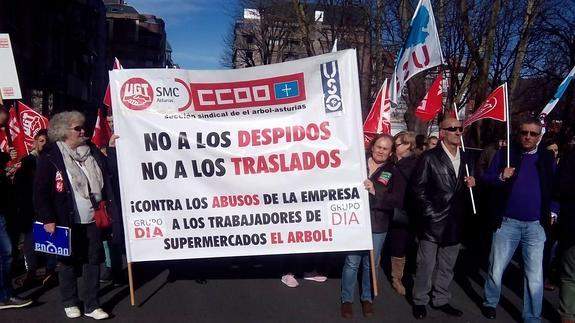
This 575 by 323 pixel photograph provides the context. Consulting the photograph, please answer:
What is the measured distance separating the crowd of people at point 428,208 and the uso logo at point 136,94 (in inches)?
17.7

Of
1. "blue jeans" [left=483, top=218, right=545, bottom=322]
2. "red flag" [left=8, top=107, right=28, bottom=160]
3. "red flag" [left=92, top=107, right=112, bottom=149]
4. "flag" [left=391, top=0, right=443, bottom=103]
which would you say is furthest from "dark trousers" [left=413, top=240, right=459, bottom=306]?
"red flag" [left=8, top=107, right=28, bottom=160]

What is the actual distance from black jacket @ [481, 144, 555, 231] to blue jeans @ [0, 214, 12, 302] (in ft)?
14.8

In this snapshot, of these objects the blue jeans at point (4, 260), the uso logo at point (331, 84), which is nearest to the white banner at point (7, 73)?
the blue jeans at point (4, 260)

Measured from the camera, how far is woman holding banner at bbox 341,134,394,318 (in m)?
5.42

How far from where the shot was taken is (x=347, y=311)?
17.8 feet

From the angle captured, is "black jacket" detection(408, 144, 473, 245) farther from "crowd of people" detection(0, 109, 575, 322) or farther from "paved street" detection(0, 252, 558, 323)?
"paved street" detection(0, 252, 558, 323)

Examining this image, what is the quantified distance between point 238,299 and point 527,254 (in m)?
2.82

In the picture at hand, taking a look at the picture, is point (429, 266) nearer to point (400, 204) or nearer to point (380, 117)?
point (400, 204)

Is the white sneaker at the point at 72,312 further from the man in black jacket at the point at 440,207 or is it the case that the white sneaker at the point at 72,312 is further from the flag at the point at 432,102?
the flag at the point at 432,102

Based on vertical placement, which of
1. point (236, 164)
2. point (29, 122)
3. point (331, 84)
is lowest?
point (236, 164)

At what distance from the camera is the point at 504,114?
232 inches

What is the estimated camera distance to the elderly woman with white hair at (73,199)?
4.98 meters

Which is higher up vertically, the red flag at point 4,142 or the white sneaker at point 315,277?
the red flag at point 4,142

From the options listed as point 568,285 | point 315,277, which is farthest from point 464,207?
point 315,277
